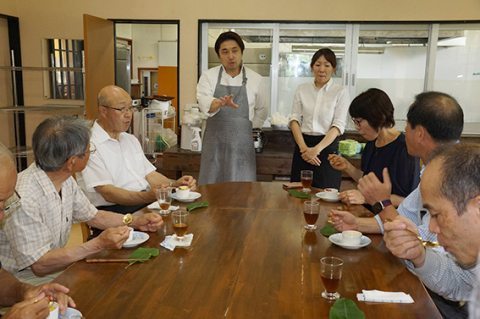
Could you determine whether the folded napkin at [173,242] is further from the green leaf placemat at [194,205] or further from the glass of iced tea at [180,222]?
the green leaf placemat at [194,205]

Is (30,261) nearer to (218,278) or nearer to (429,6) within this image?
(218,278)

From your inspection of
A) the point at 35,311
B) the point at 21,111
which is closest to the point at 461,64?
the point at 35,311

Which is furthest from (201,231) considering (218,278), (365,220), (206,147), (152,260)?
(206,147)

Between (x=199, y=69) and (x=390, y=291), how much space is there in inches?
186

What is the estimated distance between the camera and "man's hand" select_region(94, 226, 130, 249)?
5.38 ft

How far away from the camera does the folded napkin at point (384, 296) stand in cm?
132

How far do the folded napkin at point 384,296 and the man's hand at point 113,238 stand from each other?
90 centimetres

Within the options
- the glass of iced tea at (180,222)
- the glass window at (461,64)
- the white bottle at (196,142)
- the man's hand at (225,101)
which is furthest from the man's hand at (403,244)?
the glass window at (461,64)

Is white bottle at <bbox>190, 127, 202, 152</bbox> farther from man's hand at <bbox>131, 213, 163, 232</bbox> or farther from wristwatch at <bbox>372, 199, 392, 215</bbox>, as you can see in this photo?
wristwatch at <bbox>372, 199, 392, 215</bbox>

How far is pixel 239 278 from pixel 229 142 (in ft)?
7.35

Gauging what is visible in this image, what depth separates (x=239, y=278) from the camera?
1469 millimetres

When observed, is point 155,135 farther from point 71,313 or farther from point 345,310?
point 345,310

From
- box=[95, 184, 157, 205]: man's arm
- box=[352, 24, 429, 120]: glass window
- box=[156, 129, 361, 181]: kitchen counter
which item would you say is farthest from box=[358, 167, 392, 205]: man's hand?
box=[352, 24, 429, 120]: glass window

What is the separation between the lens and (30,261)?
170 centimetres
